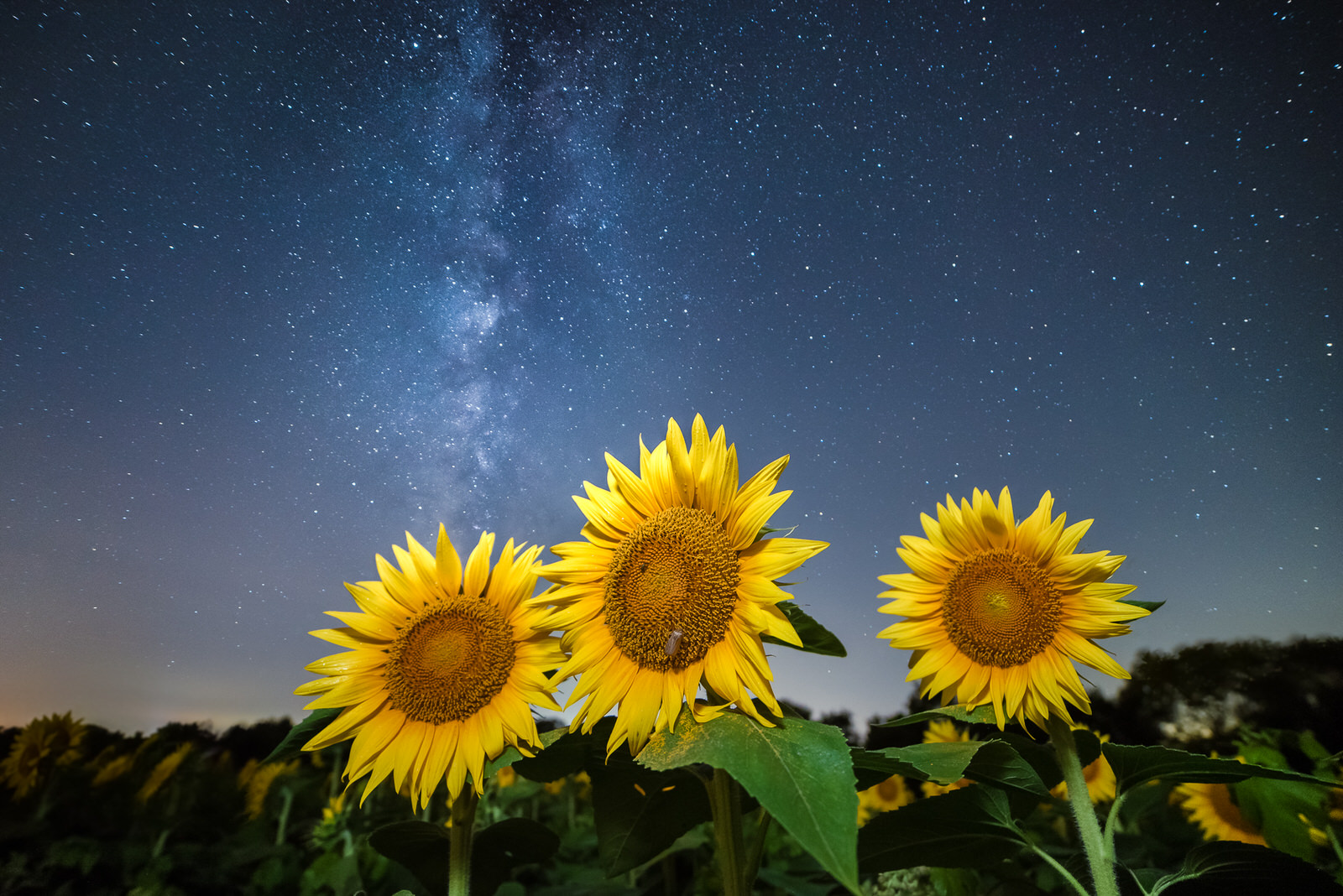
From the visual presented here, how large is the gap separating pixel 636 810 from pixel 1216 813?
2455 mm

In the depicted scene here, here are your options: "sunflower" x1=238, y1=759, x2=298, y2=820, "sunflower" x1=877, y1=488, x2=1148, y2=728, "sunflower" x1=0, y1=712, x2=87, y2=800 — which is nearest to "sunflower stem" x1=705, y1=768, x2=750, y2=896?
"sunflower" x1=877, y1=488, x2=1148, y2=728

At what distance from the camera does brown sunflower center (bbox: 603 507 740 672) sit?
911 millimetres

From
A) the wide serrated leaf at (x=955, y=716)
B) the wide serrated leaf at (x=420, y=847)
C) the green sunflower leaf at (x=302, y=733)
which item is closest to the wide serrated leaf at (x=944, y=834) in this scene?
the wide serrated leaf at (x=955, y=716)

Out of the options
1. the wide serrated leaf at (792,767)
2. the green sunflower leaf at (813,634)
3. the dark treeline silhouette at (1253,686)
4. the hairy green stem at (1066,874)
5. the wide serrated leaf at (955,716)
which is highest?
the dark treeline silhouette at (1253,686)

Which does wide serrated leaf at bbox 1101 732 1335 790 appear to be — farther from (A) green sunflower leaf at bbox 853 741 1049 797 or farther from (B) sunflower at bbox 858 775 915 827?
(B) sunflower at bbox 858 775 915 827

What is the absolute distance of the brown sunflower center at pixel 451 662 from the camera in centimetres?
103

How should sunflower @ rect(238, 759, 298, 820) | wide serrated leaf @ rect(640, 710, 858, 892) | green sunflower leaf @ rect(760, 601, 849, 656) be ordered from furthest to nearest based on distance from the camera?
sunflower @ rect(238, 759, 298, 820) → green sunflower leaf @ rect(760, 601, 849, 656) → wide serrated leaf @ rect(640, 710, 858, 892)

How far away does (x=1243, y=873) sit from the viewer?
1086 millimetres

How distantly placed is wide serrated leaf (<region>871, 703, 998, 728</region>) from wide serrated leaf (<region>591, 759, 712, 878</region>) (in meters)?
0.35

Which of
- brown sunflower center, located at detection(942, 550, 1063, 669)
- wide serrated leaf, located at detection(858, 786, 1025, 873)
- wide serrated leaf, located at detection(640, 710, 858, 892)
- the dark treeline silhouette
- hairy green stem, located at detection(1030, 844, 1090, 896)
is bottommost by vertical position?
hairy green stem, located at detection(1030, 844, 1090, 896)

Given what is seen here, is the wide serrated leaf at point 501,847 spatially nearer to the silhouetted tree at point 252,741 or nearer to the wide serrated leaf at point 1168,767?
the wide serrated leaf at point 1168,767

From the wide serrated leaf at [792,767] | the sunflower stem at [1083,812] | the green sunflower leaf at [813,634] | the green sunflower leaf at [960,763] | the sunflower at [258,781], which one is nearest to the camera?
the wide serrated leaf at [792,767]

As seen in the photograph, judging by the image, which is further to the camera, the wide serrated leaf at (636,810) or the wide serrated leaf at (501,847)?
the wide serrated leaf at (501,847)

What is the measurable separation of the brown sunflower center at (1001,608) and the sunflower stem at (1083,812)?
0.45ft
